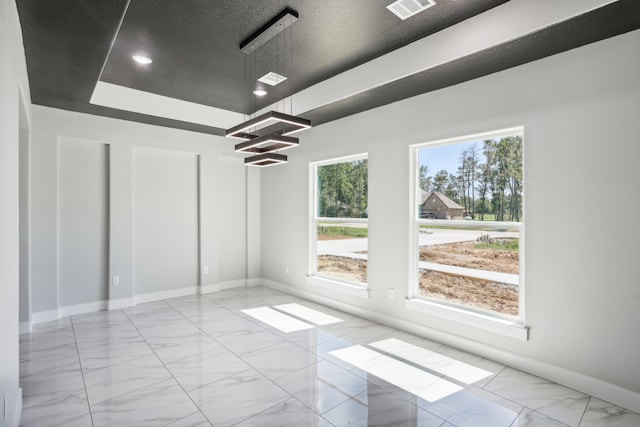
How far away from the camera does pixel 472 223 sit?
3.49 m

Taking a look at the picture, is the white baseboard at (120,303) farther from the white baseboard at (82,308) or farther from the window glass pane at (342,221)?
Answer: the window glass pane at (342,221)

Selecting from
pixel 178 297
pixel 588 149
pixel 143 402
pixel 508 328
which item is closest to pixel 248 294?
pixel 178 297

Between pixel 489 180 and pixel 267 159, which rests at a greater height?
pixel 267 159

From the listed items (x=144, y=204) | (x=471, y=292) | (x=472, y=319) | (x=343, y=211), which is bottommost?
(x=472, y=319)

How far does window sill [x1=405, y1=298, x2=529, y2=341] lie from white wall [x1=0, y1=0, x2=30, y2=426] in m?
3.47

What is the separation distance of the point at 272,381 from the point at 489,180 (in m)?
2.81

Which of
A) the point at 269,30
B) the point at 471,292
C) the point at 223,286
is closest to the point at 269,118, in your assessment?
the point at 269,30

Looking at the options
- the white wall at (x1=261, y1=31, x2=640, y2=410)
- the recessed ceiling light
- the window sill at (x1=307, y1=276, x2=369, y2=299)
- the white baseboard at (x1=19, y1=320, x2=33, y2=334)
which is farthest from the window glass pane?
the white baseboard at (x1=19, y1=320, x2=33, y2=334)

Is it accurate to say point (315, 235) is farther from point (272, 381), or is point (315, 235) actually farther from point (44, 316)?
point (44, 316)

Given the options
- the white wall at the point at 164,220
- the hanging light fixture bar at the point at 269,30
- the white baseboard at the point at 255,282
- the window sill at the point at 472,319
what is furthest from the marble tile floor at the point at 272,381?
the hanging light fixture bar at the point at 269,30

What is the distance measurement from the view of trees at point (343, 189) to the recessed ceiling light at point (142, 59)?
2.75 m

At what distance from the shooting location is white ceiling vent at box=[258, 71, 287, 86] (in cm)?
390

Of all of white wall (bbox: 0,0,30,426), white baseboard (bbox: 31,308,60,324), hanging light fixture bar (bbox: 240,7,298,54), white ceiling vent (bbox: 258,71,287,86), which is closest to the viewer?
white wall (bbox: 0,0,30,426)

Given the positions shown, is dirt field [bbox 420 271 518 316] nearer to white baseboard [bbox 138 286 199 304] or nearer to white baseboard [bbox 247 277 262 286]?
white baseboard [bbox 247 277 262 286]
